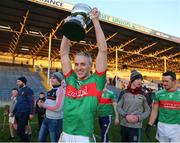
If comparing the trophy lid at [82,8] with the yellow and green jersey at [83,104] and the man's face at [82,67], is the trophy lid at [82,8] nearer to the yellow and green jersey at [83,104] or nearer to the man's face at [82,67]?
the man's face at [82,67]

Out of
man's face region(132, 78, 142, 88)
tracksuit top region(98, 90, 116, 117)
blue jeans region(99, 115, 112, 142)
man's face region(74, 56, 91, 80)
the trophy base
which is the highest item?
the trophy base

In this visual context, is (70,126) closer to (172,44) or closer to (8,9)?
(8,9)

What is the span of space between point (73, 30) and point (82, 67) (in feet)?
1.21

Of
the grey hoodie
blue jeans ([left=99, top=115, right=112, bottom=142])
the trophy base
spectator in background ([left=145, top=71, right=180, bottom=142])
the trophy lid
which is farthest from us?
blue jeans ([left=99, top=115, right=112, bottom=142])

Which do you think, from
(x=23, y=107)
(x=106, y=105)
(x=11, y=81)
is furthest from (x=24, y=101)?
(x=11, y=81)

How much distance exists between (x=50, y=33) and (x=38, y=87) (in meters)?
5.71

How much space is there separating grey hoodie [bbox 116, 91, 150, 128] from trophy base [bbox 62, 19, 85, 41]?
11.1 feet

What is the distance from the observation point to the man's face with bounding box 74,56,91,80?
3.04 meters

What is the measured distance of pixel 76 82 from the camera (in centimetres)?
313

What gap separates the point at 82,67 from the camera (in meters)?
3.05

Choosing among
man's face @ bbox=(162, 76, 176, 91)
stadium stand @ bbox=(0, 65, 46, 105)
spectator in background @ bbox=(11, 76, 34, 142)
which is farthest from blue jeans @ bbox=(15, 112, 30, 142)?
stadium stand @ bbox=(0, 65, 46, 105)

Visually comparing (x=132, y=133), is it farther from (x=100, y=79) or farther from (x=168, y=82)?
(x=100, y=79)

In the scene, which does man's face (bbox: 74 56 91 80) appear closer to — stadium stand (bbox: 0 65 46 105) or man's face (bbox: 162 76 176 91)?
man's face (bbox: 162 76 176 91)

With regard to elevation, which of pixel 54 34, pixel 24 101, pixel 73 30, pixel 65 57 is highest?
pixel 54 34
